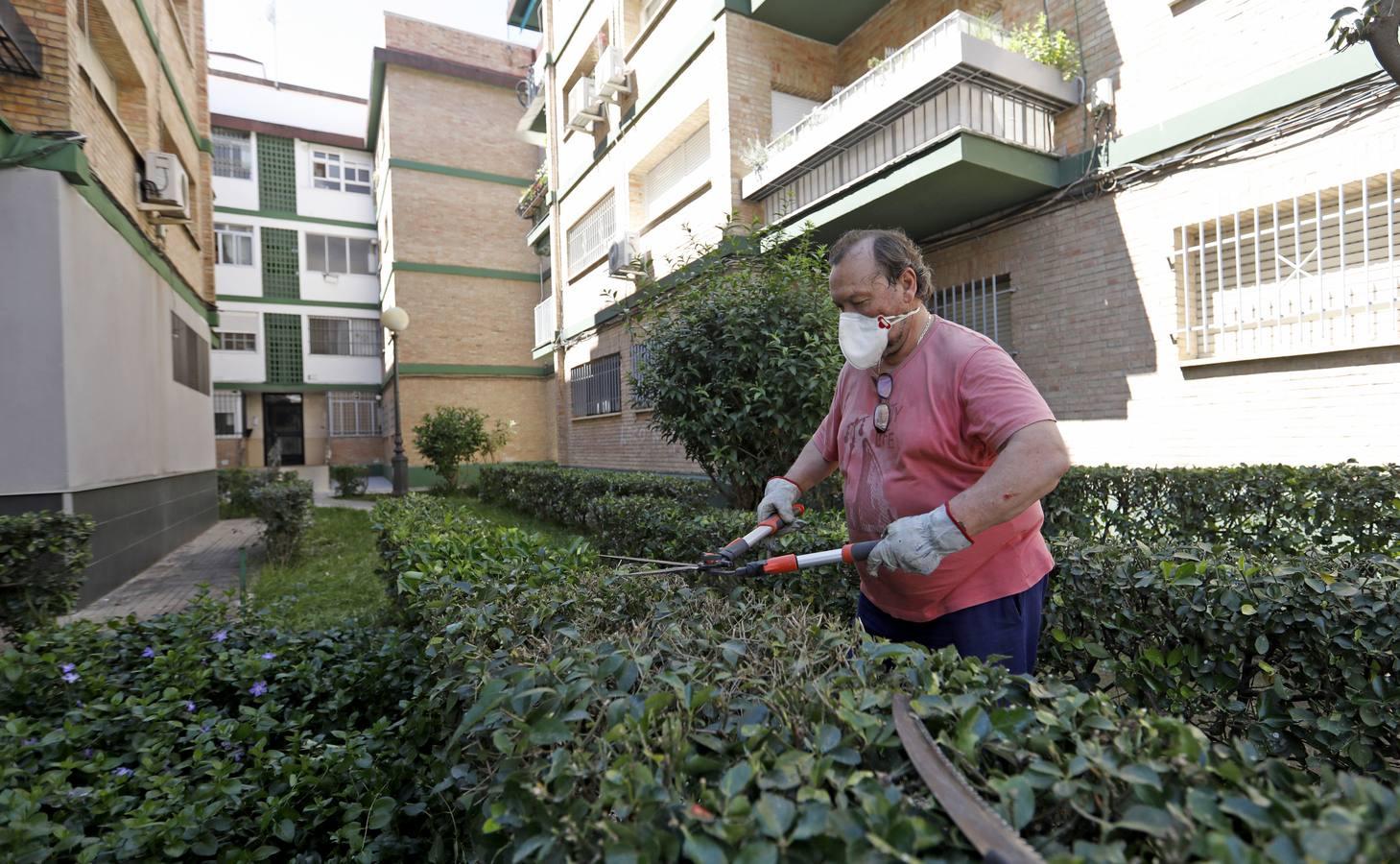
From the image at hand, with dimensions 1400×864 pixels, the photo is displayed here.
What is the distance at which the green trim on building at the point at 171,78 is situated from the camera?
33.8 ft

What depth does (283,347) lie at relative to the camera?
30.5 metres

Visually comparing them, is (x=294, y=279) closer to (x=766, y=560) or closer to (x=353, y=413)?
(x=353, y=413)

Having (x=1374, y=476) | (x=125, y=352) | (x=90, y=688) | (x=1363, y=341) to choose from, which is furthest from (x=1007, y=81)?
(x=125, y=352)

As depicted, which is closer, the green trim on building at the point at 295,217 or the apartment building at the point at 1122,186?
the apartment building at the point at 1122,186

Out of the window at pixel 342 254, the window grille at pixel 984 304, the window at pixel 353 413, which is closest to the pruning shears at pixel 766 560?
the window grille at pixel 984 304

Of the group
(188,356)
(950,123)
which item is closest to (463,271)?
(188,356)

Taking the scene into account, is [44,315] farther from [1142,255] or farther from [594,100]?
[594,100]

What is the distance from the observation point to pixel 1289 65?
6562 millimetres

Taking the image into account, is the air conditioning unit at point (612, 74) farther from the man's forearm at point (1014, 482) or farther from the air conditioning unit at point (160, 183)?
the man's forearm at point (1014, 482)

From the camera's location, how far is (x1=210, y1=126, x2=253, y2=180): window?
29.7m

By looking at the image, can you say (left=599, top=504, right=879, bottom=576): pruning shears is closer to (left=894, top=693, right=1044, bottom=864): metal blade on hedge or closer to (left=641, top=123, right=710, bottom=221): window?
(left=894, top=693, right=1044, bottom=864): metal blade on hedge

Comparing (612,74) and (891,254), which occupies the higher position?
(612,74)

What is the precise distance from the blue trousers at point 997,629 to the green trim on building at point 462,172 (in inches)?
1089

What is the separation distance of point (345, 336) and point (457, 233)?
9298 millimetres
